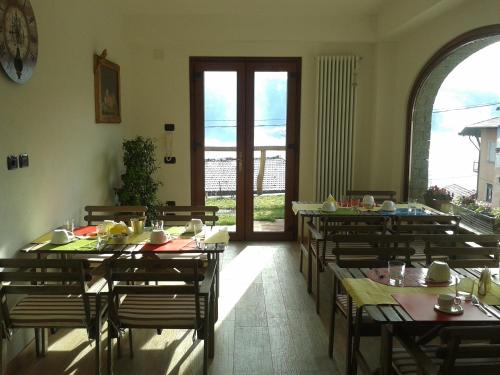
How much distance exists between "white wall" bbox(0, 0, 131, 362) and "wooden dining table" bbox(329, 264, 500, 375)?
89.6 inches

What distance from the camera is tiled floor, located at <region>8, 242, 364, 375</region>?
3053 mm

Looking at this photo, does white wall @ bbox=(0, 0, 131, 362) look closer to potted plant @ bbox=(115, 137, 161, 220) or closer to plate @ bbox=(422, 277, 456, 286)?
potted plant @ bbox=(115, 137, 161, 220)

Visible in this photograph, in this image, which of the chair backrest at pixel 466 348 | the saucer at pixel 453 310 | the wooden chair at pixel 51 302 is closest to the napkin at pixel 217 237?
the wooden chair at pixel 51 302

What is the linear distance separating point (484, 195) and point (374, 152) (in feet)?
6.56

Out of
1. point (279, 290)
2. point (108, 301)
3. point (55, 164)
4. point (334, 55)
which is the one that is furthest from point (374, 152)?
point (108, 301)

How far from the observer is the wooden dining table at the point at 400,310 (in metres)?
2.12

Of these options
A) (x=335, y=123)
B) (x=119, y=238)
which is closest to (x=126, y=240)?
(x=119, y=238)

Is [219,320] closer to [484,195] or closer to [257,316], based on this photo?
[257,316]

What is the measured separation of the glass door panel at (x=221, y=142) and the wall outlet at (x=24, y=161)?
3071 millimetres

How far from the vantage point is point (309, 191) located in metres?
6.28

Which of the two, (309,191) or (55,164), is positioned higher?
(55,164)

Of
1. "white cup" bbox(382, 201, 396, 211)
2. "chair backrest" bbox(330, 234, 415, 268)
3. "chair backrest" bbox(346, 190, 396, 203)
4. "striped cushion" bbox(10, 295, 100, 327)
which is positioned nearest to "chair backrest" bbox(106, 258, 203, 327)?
"striped cushion" bbox(10, 295, 100, 327)

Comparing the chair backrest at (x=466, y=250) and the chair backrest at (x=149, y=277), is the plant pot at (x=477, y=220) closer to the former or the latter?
the chair backrest at (x=466, y=250)

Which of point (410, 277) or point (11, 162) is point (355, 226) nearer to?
point (410, 277)
